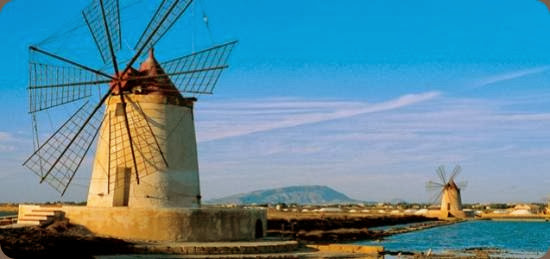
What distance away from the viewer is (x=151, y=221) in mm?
14883

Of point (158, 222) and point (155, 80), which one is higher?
point (155, 80)

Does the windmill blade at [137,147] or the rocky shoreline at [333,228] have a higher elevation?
the windmill blade at [137,147]

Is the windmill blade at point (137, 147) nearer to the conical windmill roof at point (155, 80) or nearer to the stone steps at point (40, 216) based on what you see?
the conical windmill roof at point (155, 80)

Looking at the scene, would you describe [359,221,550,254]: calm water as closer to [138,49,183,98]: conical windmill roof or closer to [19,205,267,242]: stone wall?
[19,205,267,242]: stone wall

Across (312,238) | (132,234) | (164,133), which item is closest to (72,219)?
(132,234)

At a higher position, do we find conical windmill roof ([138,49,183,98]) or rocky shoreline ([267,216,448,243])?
conical windmill roof ([138,49,183,98])

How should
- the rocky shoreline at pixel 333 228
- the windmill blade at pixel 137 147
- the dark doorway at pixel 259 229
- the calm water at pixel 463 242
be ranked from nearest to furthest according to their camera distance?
the windmill blade at pixel 137 147 < the dark doorway at pixel 259 229 < the calm water at pixel 463 242 < the rocky shoreline at pixel 333 228

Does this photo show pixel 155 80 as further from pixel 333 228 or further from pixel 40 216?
pixel 333 228

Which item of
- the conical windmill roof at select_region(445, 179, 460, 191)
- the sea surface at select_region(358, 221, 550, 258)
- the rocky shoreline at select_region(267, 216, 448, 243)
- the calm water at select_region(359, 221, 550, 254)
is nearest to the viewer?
the sea surface at select_region(358, 221, 550, 258)

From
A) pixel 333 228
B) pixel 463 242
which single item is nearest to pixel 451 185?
pixel 333 228

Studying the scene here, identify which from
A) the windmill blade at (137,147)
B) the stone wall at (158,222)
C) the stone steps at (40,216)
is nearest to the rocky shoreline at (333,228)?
the stone wall at (158,222)

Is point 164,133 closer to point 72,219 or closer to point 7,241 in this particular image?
point 72,219

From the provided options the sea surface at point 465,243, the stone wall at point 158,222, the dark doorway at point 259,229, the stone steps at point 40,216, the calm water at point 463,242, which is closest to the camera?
the stone wall at point 158,222

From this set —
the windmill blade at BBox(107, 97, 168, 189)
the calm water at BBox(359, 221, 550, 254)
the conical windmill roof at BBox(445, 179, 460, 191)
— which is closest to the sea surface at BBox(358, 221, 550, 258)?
the calm water at BBox(359, 221, 550, 254)
